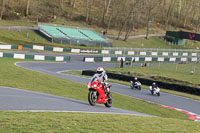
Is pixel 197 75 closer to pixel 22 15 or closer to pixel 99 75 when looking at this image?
pixel 99 75

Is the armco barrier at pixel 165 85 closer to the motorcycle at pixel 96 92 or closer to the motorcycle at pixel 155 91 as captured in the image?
the motorcycle at pixel 155 91

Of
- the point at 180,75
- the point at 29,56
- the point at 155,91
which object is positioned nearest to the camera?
the point at 155,91

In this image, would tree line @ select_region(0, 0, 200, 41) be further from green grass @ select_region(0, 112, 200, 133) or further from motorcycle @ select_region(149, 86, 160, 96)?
green grass @ select_region(0, 112, 200, 133)

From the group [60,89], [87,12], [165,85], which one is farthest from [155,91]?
[87,12]

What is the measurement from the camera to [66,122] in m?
9.51

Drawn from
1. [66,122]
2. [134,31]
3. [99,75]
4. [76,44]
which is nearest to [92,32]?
[76,44]

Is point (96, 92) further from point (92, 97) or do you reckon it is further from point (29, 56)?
point (29, 56)

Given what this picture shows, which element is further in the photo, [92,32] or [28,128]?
[92,32]

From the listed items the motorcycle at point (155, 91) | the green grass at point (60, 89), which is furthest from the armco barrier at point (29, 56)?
the motorcycle at point (155, 91)

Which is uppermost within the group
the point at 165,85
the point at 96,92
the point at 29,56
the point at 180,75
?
the point at 96,92

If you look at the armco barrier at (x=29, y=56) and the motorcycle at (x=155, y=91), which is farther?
the armco barrier at (x=29, y=56)

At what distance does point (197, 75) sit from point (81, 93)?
843 inches

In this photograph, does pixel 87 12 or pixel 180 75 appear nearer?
pixel 180 75

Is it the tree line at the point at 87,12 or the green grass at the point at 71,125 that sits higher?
the tree line at the point at 87,12
